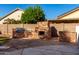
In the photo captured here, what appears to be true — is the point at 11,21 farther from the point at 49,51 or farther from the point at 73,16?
the point at 73,16

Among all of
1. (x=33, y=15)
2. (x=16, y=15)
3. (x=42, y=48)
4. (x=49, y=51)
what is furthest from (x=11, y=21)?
(x=49, y=51)

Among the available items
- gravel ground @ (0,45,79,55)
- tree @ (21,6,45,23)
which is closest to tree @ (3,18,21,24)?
tree @ (21,6,45,23)

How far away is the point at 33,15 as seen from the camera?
1747cm

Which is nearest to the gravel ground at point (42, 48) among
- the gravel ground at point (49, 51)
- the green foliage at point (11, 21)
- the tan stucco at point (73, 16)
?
the gravel ground at point (49, 51)

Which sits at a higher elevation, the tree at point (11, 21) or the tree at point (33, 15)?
the tree at point (33, 15)

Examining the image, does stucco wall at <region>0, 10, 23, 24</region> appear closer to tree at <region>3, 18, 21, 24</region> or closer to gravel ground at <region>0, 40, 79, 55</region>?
tree at <region>3, 18, 21, 24</region>

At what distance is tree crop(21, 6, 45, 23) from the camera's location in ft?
57.2

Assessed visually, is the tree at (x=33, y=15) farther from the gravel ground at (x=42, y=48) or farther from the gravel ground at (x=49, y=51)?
the gravel ground at (x=49, y=51)

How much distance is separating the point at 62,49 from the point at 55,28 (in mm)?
455

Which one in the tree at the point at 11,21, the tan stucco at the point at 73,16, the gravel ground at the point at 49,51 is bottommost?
the gravel ground at the point at 49,51

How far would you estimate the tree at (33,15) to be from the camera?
57.2ft
